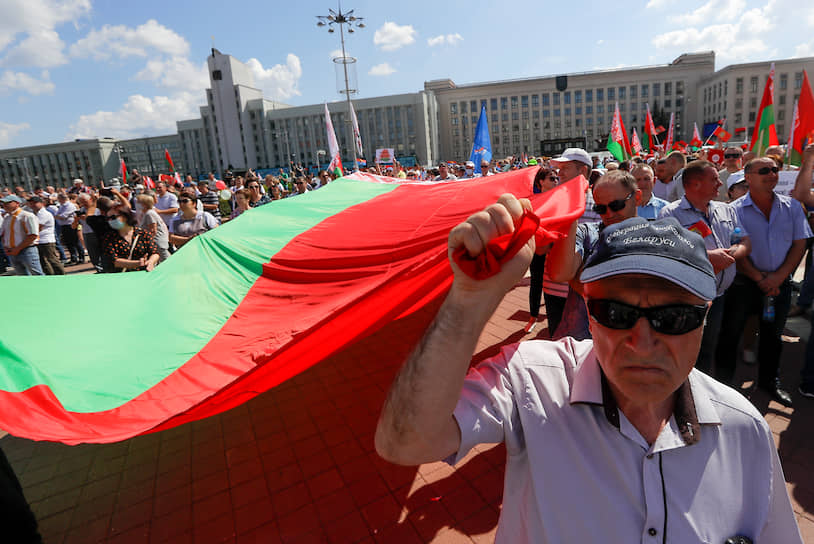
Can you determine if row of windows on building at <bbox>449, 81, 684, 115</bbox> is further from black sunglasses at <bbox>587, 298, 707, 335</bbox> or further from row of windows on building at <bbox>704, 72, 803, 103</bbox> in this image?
black sunglasses at <bbox>587, 298, 707, 335</bbox>

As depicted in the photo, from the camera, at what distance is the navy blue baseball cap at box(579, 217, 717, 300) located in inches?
38.0

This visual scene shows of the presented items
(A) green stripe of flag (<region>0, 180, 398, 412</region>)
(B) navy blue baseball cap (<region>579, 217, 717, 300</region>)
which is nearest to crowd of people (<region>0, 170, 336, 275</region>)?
(A) green stripe of flag (<region>0, 180, 398, 412</region>)

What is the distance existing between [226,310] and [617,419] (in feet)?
8.90

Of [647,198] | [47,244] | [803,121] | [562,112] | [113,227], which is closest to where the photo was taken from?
[647,198]

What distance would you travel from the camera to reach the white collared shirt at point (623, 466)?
3.15 ft

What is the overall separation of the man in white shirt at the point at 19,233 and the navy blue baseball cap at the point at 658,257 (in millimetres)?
9729

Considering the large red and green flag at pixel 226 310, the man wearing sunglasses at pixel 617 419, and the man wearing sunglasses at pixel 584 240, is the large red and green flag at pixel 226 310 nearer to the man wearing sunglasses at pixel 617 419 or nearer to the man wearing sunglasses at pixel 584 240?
the man wearing sunglasses at pixel 584 240

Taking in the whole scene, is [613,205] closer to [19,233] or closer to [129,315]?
[129,315]

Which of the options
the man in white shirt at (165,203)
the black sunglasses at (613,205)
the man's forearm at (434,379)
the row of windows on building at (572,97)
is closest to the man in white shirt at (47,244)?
the man in white shirt at (165,203)

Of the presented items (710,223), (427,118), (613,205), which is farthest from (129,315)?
(427,118)

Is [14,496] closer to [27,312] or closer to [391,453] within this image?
[27,312]

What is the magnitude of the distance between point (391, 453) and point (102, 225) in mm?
6313

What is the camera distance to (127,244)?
5.14m

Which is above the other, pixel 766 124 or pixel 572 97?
pixel 572 97
